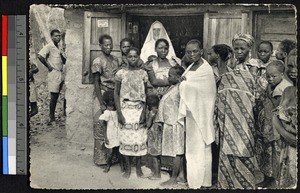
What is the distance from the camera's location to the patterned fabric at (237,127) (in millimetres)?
3980

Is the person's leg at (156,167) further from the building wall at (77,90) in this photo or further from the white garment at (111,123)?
the building wall at (77,90)

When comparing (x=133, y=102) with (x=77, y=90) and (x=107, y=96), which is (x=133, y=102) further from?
(x=77, y=90)

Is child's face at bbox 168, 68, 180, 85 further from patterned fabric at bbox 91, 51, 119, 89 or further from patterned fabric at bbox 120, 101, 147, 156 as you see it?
patterned fabric at bbox 91, 51, 119, 89

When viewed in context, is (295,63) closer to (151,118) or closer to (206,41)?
(206,41)

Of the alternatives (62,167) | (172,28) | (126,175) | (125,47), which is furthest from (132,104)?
(62,167)

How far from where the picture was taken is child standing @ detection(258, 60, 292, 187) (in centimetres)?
398

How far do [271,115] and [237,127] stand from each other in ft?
1.00

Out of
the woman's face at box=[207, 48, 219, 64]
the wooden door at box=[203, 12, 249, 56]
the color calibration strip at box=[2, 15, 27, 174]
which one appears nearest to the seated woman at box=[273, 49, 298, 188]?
the wooden door at box=[203, 12, 249, 56]

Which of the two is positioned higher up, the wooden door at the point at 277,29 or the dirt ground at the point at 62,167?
the wooden door at the point at 277,29

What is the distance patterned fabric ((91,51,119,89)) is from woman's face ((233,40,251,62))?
1.05 m

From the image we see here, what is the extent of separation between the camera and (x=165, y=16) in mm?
4105

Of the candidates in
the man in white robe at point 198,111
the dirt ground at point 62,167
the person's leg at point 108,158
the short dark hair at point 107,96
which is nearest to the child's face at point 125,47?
the short dark hair at point 107,96

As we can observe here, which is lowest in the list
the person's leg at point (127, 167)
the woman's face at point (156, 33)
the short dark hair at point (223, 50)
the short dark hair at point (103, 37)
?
the person's leg at point (127, 167)

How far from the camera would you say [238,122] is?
400 cm
